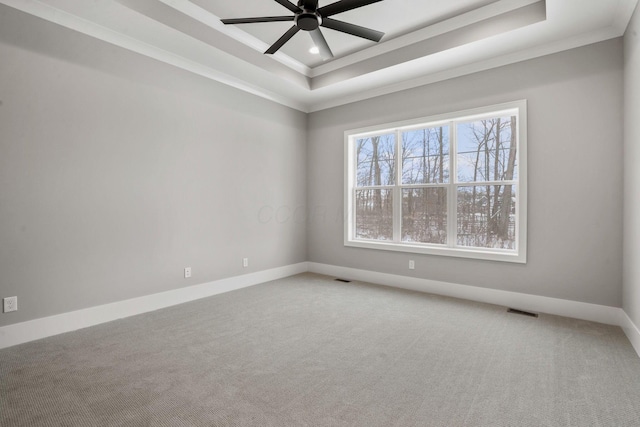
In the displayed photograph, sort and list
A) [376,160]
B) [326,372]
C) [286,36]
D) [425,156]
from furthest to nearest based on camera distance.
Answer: [376,160] < [425,156] < [286,36] < [326,372]

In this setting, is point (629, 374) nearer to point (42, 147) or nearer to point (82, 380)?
point (82, 380)

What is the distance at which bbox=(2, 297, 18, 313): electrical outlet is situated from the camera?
2496mm

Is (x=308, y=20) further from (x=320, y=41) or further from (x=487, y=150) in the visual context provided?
(x=487, y=150)

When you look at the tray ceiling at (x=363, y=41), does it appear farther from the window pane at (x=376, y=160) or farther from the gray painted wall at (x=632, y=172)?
the window pane at (x=376, y=160)

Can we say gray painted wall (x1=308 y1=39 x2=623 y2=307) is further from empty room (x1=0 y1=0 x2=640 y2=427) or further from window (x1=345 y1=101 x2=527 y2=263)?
window (x1=345 y1=101 x2=527 y2=263)

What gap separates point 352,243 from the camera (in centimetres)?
488

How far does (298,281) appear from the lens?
468 cm

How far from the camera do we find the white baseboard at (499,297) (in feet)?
9.97

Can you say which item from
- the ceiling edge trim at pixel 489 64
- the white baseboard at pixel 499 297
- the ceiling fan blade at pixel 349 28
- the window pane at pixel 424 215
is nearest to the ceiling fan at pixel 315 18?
the ceiling fan blade at pixel 349 28

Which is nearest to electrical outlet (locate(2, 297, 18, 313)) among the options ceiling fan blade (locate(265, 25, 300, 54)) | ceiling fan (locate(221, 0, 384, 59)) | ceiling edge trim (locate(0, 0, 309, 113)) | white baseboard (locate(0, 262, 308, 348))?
white baseboard (locate(0, 262, 308, 348))

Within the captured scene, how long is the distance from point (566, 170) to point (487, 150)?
85 centimetres

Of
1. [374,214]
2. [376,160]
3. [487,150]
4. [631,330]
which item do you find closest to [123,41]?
[376,160]

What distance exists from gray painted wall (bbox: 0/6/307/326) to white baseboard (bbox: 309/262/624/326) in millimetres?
1747

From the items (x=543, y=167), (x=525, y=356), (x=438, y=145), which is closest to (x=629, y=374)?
(x=525, y=356)
